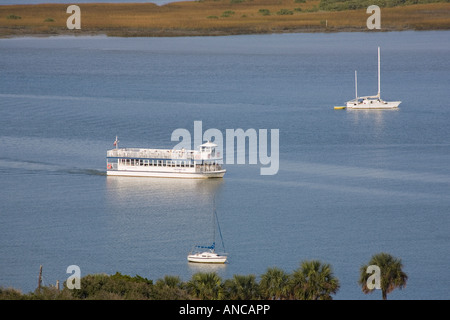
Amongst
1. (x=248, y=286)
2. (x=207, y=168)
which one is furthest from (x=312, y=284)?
(x=207, y=168)

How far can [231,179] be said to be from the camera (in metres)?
51.3

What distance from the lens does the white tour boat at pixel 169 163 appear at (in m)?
52.2

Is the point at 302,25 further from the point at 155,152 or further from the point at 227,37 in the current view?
the point at 155,152

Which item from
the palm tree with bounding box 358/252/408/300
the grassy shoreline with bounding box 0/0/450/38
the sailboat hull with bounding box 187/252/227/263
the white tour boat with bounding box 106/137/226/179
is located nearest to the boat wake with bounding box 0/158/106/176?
the white tour boat with bounding box 106/137/226/179

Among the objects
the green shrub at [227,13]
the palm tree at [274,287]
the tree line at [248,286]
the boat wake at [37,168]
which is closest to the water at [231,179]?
the boat wake at [37,168]

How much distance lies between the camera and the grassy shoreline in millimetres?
136250

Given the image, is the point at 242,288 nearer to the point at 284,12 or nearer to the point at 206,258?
the point at 206,258

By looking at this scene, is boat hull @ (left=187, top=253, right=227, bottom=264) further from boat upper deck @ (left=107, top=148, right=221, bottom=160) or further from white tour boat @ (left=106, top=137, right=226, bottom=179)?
boat upper deck @ (left=107, top=148, right=221, bottom=160)

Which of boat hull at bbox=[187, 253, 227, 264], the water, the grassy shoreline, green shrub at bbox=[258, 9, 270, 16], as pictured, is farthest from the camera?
green shrub at bbox=[258, 9, 270, 16]

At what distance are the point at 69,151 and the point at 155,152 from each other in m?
7.65

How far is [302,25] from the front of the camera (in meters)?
136

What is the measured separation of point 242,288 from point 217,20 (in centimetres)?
11273

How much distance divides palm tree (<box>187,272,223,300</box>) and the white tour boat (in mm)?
22608
